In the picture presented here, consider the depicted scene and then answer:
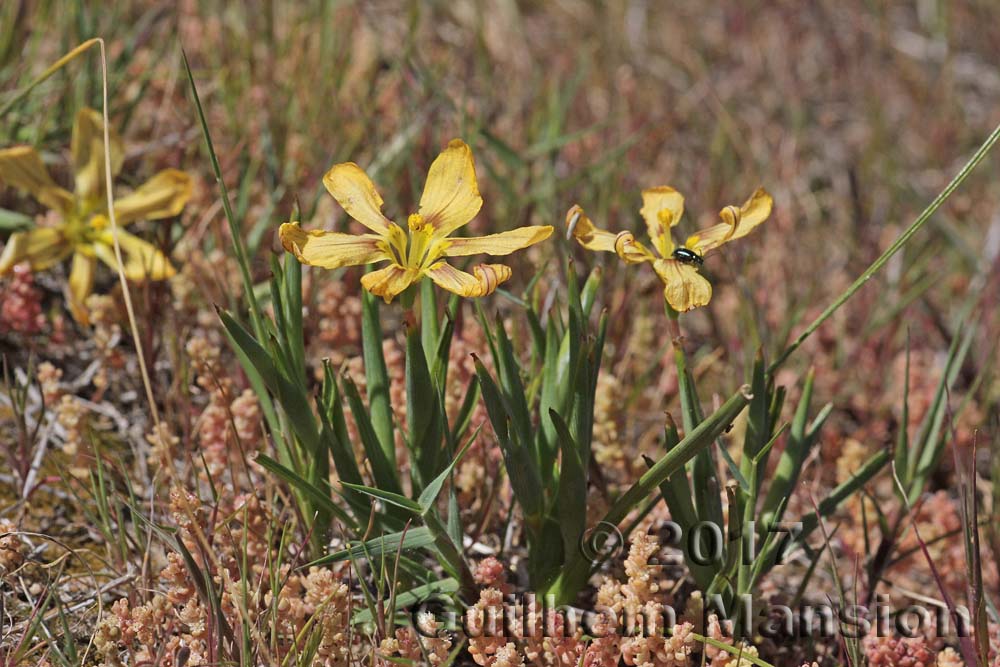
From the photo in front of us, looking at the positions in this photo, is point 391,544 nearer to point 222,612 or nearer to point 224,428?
point 222,612

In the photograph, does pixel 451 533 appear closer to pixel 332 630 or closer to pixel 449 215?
pixel 332 630

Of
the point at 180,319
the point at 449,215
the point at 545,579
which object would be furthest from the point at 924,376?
the point at 180,319

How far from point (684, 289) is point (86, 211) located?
159 centimetres

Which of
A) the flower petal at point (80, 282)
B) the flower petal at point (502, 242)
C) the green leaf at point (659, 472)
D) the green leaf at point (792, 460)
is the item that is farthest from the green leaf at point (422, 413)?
the flower petal at point (80, 282)

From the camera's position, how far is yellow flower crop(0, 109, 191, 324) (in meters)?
2.35

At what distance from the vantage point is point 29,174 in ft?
7.77

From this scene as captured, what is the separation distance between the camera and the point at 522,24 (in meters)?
4.50

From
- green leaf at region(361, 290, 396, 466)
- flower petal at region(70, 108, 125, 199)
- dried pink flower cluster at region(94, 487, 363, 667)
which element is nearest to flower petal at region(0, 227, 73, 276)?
flower petal at region(70, 108, 125, 199)

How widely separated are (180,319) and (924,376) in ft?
6.84

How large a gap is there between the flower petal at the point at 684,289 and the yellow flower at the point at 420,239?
23 centimetres

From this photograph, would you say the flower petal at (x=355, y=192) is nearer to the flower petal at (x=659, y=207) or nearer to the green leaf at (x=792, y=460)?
the flower petal at (x=659, y=207)

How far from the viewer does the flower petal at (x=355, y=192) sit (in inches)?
67.1

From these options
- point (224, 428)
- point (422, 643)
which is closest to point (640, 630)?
point (422, 643)

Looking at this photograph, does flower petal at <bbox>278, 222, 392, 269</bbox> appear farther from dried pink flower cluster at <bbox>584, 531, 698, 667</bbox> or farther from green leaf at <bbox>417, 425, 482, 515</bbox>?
dried pink flower cluster at <bbox>584, 531, 698, 667</bbox>
